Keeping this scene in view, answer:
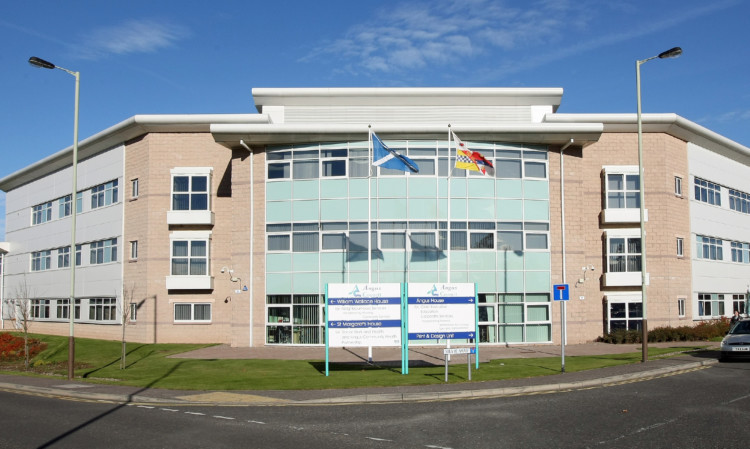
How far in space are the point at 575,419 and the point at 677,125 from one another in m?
25.4

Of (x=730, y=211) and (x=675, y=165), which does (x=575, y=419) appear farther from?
(x=730, y=211)

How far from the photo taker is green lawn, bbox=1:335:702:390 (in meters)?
19.0

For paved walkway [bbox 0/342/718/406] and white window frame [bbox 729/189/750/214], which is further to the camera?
white window frame [bbox 729/189/750/214]

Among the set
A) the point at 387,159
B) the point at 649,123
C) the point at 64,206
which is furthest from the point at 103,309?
the point at 649,123

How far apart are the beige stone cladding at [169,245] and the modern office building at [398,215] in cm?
8

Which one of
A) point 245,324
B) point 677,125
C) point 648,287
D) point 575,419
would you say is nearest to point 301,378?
point 575,419

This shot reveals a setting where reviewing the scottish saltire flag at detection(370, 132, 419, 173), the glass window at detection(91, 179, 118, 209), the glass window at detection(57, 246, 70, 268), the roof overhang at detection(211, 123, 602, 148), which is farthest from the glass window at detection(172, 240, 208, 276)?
the scottish saltire flag at detection(370, 132, 419, 173)

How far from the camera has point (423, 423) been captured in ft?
41.8

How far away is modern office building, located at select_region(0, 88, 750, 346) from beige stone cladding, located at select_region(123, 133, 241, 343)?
0.25ft

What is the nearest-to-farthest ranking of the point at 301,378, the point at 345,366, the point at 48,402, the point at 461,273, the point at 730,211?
1. the point at 48,402
2. the point at 301,378
3. the point at 345,366
4. the point at 461,273
5. the point at 730,211

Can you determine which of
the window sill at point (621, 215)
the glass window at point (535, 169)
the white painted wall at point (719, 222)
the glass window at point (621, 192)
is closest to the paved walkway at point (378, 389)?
the window sill at point (621, 215)

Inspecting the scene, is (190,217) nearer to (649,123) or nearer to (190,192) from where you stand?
(190,192)

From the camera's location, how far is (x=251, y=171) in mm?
31625

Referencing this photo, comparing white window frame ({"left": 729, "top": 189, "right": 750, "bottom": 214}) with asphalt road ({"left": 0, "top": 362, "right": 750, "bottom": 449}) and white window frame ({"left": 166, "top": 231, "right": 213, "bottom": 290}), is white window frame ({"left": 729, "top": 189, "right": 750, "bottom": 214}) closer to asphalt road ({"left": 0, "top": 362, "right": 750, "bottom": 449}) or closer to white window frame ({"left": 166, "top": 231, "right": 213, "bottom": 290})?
asphalt road ({"left": 0, "top": 362, "right": 750, "bottom": 449})
